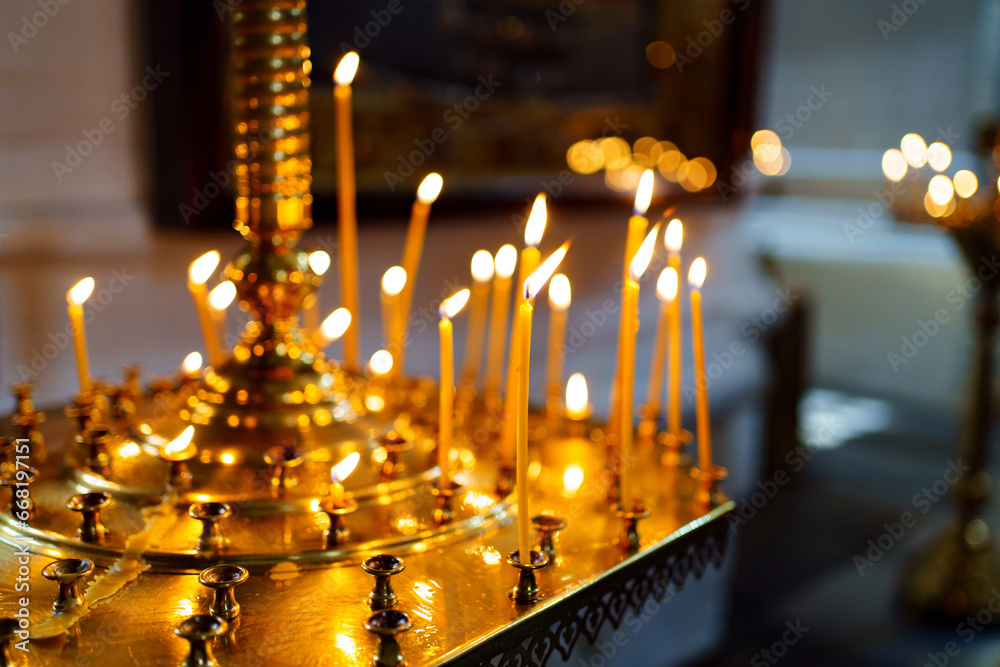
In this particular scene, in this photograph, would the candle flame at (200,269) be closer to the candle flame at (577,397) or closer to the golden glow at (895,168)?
the candle flame at (577,397)

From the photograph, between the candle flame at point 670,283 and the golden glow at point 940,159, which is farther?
the golden glow at point 940,159

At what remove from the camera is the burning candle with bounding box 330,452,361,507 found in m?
0.71

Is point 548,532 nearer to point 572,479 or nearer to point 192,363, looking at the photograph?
point 572,479

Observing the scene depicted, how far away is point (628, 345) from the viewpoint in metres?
0.74

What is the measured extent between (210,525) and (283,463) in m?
0.09

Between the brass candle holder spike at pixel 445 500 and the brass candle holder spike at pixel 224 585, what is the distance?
0.18 metres

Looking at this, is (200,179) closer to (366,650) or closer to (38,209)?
(38,209)

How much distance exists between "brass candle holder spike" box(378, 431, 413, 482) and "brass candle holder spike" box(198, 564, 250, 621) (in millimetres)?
188

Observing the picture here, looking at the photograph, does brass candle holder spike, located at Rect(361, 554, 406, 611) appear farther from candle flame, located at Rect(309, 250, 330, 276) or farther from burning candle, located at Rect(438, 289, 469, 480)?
candle flame, located at Rect(309, 250, 330, 276)

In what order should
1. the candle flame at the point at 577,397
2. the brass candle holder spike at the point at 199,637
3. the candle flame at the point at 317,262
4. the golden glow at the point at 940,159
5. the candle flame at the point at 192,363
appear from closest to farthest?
1. the brass candle holder spike at the point at 199,637
2. the candle flame at the point at 317,262
3. the candle flame at the point at 192,363
4. the candle flame at the point at 577,397
5. the golden glow at the point at 940,159

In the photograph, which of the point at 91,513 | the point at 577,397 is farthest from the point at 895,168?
the point at 91,513

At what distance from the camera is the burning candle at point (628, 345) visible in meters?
0.71

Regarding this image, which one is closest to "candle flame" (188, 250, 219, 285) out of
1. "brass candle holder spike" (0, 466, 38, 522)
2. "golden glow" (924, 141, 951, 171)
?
"brass candle holder spike" (0, 466, 38, 522)

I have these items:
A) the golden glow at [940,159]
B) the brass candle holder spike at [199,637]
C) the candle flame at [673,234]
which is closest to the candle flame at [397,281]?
the candle flame at [673,234]
